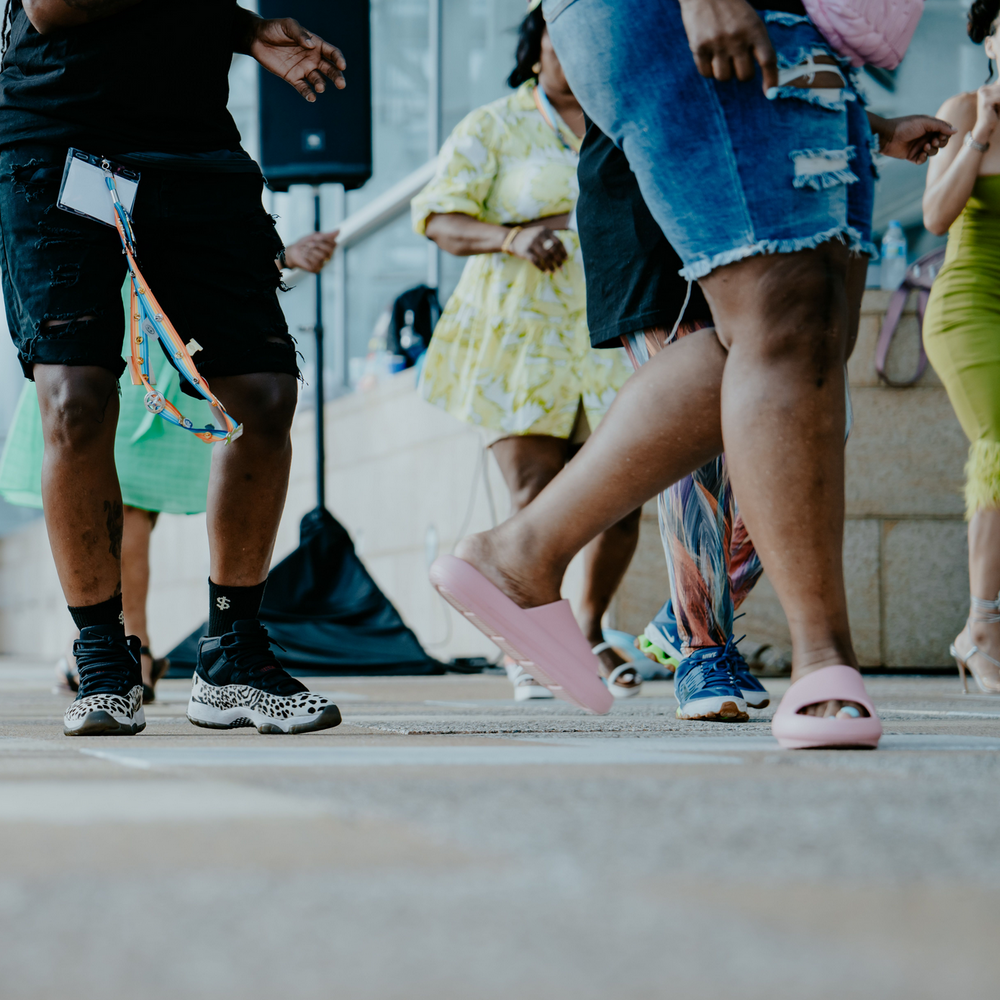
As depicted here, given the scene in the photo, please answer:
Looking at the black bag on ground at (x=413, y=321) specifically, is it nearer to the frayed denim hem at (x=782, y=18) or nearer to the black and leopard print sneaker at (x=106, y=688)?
the black and leopard print sneaker at (x=106, y=688)

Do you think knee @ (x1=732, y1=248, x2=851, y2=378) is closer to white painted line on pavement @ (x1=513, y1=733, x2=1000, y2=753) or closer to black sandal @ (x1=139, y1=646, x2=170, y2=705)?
white painted line on pavement @ (x1=513, y1=733, x2=1000, y2=753)

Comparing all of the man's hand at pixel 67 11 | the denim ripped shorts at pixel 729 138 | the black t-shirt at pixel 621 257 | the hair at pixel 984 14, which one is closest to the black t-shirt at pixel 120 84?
the man's hand at pixel 67 11

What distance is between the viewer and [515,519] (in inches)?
75.7

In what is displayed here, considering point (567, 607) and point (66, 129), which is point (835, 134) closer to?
point (567, 607)

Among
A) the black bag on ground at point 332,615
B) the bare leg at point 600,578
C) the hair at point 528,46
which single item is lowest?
the black bag on ground at point 332,615

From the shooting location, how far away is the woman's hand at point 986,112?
136 inches

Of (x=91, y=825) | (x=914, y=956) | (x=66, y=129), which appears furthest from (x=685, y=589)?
(x=914, y=956)

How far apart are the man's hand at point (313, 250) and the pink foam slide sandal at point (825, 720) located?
188 cm

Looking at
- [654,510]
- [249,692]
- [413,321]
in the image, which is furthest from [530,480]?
[413,321]

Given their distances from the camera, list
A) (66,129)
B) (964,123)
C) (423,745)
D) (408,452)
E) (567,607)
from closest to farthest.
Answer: (423,745) < (567,607) < (66,129) < (964,123) < (408,452)

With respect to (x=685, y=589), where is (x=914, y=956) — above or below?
above

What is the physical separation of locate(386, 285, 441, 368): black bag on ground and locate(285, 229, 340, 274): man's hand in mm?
3223

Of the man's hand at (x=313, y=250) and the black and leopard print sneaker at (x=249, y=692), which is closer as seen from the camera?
the black and leopard print sneaker at (x=249, y=692)

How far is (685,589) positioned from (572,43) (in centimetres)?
93
